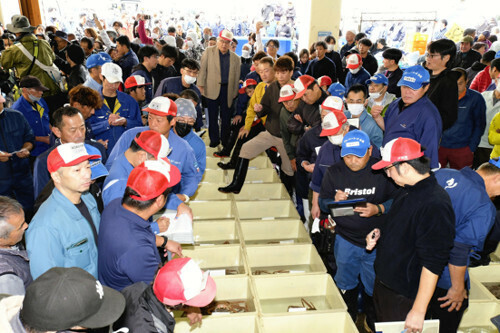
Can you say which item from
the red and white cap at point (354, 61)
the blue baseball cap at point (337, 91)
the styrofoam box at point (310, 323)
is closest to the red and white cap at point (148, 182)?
the styrofoam box at point (310, 323)

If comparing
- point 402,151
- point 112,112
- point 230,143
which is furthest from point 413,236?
point 230,143

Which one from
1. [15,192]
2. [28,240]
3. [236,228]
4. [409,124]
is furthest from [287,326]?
[15,192]

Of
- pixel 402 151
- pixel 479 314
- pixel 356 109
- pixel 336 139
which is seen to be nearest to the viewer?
pixel 402 151

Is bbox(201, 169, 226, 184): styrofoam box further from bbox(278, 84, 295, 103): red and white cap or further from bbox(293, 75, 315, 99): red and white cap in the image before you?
bbox(293, 75, 315, 99): red and white cap

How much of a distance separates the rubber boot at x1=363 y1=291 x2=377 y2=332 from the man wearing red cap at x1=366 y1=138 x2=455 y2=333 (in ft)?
2.04

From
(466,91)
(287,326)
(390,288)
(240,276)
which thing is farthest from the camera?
(466,91)

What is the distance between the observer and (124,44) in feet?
21.2

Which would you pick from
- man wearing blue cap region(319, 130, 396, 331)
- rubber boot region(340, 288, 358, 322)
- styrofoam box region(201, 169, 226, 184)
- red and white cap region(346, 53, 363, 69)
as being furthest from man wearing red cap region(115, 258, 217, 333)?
red and white cap region(346, 53, 363, 69)

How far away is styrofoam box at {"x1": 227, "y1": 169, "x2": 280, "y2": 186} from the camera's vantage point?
16.1ft

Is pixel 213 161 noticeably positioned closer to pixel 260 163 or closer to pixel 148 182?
pixel 260 163

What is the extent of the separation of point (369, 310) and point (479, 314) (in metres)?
0.78

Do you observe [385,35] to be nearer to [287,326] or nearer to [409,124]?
[409,124]

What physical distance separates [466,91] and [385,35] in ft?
27.9

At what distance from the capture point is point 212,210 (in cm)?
421
